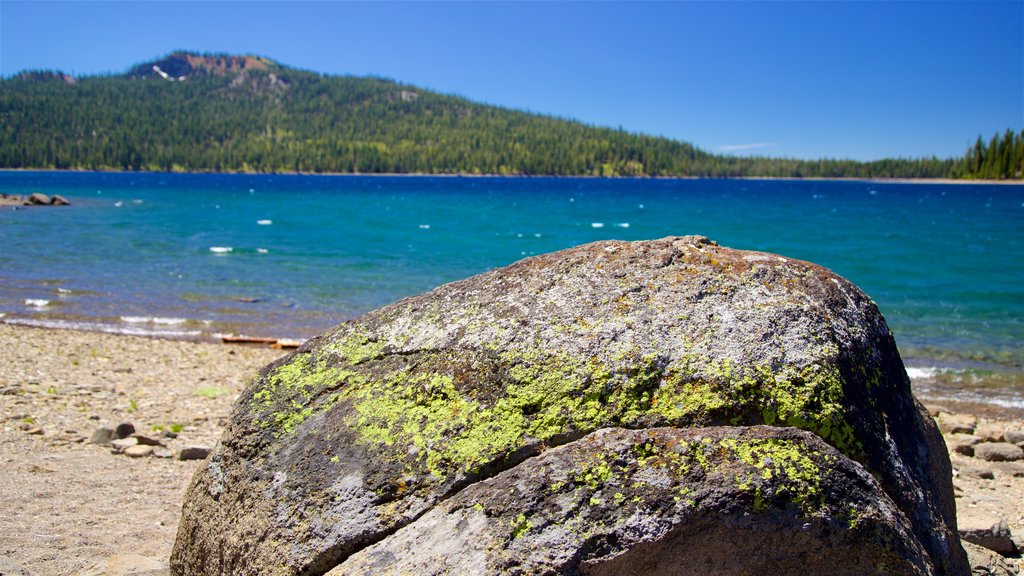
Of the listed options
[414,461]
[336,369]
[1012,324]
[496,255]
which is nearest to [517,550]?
[414,461]

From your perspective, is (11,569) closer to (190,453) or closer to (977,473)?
(190,453)

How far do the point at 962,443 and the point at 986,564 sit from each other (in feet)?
20.7

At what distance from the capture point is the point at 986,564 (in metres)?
4.89

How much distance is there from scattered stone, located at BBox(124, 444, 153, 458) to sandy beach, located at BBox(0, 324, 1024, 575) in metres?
0.02

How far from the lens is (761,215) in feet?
272

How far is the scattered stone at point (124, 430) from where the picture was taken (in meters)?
8.88

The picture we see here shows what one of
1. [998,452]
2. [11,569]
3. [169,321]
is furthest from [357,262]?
[11,569]

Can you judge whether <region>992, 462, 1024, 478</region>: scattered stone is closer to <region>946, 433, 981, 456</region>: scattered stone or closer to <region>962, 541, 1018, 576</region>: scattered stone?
<region>946, 433, 981, 456</region>: scattered stone

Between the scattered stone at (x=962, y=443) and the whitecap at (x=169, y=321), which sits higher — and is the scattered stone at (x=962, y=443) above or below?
above

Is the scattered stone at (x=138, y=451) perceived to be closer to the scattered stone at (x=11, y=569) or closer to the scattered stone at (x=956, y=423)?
the scattered stone at (x=11, y=569)

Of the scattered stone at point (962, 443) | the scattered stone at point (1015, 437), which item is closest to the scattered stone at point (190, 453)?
the scattered stone at point (962, 443)

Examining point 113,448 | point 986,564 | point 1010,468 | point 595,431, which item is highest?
point 595,431

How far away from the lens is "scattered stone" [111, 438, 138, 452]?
848 cm

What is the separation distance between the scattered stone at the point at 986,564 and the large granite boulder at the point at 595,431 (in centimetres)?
97
